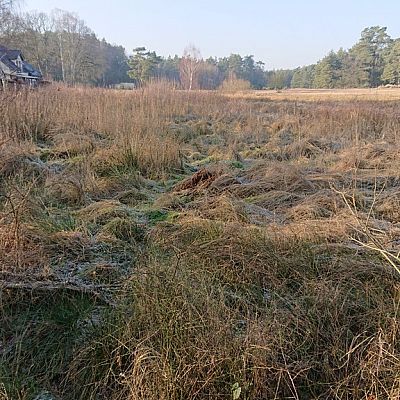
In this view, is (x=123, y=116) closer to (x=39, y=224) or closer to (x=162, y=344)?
(x=39, y=224)

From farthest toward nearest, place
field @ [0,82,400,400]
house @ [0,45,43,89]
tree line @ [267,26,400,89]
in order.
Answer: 1. tree line @ [267,26,400,89]
2. house @ [0,45,43,89]
3. field @ [0,82,400,400]

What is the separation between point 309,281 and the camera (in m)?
2.21

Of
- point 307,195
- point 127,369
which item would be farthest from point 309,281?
point 307,195

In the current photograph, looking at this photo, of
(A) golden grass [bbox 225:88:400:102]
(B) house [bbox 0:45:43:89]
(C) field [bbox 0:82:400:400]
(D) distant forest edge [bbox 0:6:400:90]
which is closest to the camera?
(C) field [bbox 0:82:400:400]

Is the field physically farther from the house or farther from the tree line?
the tree line

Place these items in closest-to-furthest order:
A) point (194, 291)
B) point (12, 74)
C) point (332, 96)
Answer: point (194, 291) < point (12, 74) < point (332, 96)

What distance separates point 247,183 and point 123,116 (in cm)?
342

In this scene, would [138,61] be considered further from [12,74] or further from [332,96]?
[12,74]

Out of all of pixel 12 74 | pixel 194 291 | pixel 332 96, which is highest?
pixel 12 74

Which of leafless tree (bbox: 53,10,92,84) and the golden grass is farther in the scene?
leafless tree (bbox: 53,10,92,84)

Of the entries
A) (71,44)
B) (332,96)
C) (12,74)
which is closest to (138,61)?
(71,44)

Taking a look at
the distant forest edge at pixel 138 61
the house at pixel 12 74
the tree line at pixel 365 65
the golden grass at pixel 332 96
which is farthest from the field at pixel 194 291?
the tree line at pixel 365 65

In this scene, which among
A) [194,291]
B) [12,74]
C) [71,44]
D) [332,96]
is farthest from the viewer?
[71,44]

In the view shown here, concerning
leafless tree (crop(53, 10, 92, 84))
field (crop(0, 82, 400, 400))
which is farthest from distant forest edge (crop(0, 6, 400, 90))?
field (crop(0, 82, 400, 400))
